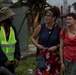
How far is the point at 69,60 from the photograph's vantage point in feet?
21.2

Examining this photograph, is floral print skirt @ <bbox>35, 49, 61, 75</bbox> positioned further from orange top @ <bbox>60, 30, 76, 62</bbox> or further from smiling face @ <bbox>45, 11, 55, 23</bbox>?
smiling face @ <bbox>45, 11, 55, 23</bbox>

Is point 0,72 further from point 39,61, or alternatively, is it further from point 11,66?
point 39,61

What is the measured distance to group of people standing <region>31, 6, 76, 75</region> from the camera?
6453 millimetres

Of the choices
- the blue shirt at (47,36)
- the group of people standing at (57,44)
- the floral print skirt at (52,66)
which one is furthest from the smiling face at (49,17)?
the floral print skirt at (52,66)

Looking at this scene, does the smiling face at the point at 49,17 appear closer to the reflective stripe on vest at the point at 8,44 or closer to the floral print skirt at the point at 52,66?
the floral print skirt at the point at 52,66

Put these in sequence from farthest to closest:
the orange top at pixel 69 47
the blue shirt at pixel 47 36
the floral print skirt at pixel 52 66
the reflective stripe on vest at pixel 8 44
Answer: the floral print skirt at pixel 52 66, the blue shirt at pixel 47 36, the orange top at pixel 69 47, the reflective stripe on vest at pixel 8 44

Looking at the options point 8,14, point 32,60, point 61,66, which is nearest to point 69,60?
point 61,66

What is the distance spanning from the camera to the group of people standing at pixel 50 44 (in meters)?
6.29

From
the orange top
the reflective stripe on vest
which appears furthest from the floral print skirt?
the reflective stripe on vest

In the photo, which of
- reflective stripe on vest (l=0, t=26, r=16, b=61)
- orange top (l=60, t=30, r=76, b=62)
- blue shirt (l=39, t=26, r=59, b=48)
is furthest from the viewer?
blue shirt (l=39, t=26, r=59, b=48)

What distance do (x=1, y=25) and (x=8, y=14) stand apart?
22 centimetres

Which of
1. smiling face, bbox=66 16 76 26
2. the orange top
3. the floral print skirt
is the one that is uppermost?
smiling face, bbox=66 16 76 26

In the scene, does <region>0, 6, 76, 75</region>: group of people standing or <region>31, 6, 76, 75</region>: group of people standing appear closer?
<region>0, 6, 76, 75</region>: group of people standing

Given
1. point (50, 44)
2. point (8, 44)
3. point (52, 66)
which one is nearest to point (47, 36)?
point (50, 44)
